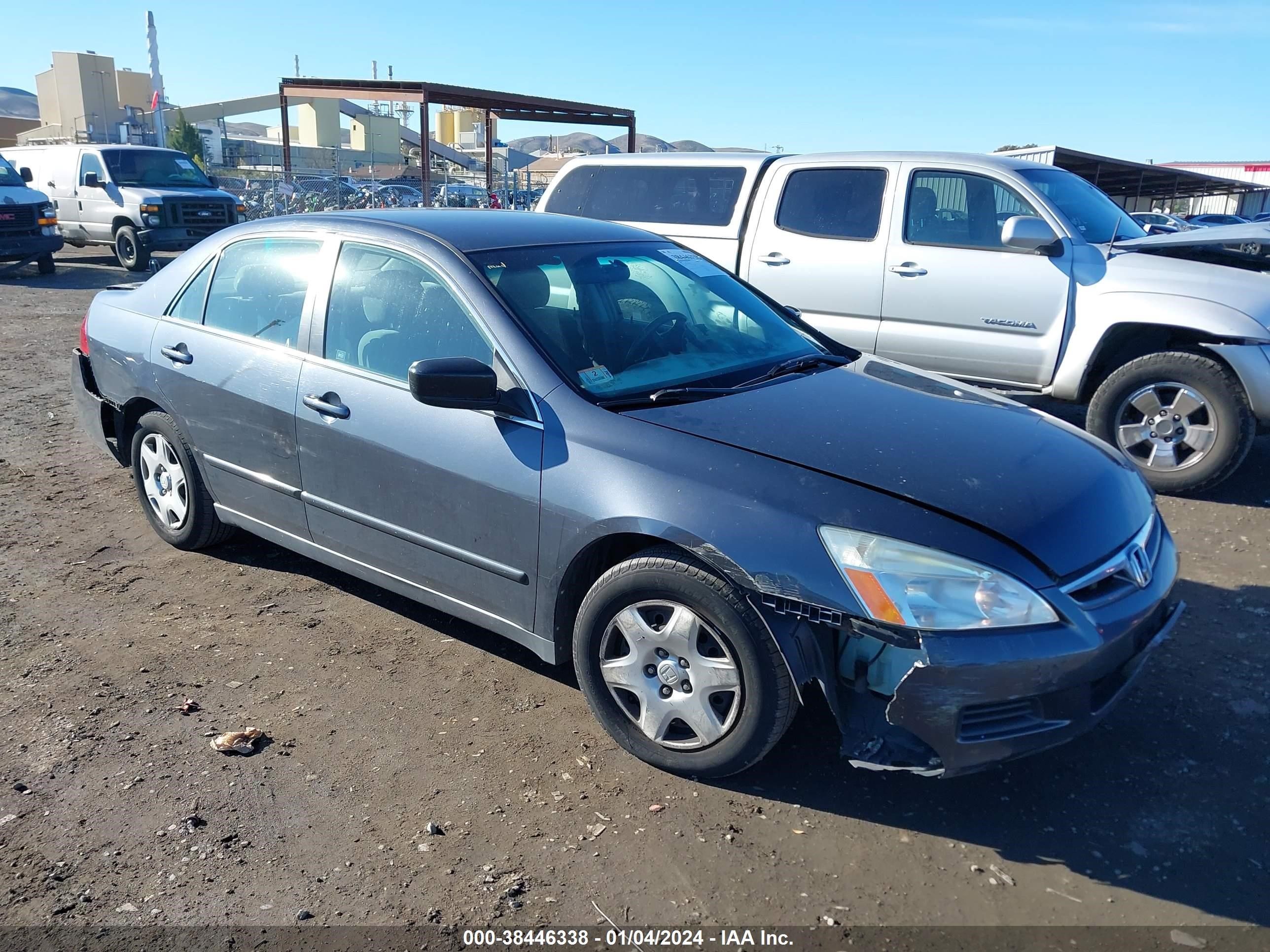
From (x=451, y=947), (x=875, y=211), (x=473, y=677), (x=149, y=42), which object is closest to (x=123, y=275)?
(x=875, y=211)

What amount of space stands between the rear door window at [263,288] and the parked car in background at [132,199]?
13.8m

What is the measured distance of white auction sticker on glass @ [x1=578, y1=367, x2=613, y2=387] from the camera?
341cm

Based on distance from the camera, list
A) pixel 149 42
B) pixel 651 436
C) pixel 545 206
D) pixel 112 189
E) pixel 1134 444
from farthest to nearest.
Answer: pixel 149 42 < pixel 112 189 < pixel 545 206 < pixel 1134 444 < pixel 651 436

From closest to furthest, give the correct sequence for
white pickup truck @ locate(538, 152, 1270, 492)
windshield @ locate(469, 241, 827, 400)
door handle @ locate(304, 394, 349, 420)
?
windshield @ locate(469, 241, 827, 400) < door handle @ locate(304, 394, 349, 420) < white pickup truck @ locate(538, 152, 1270, 492)

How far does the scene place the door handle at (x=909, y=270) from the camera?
661 centimetres

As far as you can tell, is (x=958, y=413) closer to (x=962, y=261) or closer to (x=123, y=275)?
(x=962, y=261)

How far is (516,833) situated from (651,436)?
1.27m

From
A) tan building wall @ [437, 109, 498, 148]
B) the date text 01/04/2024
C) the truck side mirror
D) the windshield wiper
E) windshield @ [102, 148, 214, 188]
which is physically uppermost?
tan building wall @ [437, 109, 498, 148]

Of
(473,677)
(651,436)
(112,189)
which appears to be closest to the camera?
(651,436)

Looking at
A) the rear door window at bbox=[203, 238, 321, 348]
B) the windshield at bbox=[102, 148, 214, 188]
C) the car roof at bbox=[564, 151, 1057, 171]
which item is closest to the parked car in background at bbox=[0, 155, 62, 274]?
the windshield at bbox=[102, 148, 214, 188]

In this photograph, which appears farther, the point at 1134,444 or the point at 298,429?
the point at 1134,444

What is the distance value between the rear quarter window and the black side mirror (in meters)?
4.46

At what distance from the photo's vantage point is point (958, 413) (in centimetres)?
354

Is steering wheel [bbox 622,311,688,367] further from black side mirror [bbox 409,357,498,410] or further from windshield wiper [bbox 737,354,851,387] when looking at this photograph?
black side mirror [bbox 409,357,498,410]
